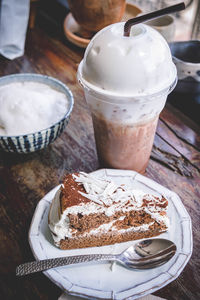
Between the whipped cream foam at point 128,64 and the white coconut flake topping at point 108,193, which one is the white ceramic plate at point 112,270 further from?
the whipped cream foam at point 128,64

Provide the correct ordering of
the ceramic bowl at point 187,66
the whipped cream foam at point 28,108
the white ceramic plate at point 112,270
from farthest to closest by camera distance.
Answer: the ceramic bowl at point 187,66 → the whipped cream foam at point 28,108 → the white ceramic plate at point 112,270

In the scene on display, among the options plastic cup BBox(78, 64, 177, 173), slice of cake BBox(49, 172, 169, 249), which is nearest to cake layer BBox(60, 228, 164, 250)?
slice of cake BBox(49, 172, 169, 249)

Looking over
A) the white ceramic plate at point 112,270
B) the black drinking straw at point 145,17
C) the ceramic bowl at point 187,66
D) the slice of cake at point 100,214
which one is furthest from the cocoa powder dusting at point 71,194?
the ceramic bowl at point 187,66

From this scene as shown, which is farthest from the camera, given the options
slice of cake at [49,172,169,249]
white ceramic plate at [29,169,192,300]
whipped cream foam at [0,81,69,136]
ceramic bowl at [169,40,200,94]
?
ceramic bowl at [169,40,200,94]

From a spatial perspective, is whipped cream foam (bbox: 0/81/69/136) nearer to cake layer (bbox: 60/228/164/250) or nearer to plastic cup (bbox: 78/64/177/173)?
plastic cup (bbox: 78/64/177/173)

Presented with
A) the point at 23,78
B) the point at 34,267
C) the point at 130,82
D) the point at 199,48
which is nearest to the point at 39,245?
the point at 34,267

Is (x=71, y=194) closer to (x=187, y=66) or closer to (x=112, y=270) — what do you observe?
(x=112, y=270)

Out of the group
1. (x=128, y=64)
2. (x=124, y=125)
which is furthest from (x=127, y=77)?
(x=124, y=125)
